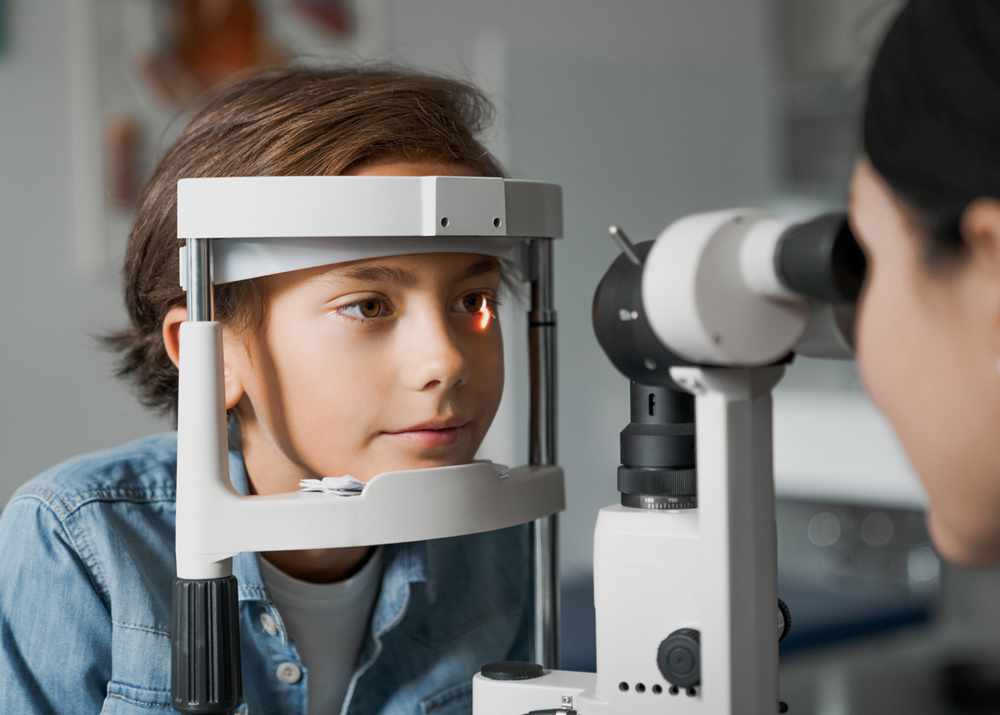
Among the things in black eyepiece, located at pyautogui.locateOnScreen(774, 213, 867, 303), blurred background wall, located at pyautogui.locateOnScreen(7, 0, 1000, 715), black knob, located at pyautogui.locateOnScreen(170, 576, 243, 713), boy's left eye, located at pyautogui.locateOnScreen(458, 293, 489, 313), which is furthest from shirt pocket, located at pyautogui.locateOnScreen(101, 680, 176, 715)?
blurred background wall, located at pyautogui.locateOnScreen(7, 0, 1000, 715)

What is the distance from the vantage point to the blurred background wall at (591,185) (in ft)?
6.83

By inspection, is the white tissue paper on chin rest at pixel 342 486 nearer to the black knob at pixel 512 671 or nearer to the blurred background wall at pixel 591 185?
the black knob at pixel 512 671

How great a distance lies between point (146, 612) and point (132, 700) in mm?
62

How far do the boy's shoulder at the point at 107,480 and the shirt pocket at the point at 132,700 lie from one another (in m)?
0.14

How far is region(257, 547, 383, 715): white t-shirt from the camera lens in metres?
0.86

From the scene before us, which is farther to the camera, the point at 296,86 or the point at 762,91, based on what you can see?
the point at 762,91

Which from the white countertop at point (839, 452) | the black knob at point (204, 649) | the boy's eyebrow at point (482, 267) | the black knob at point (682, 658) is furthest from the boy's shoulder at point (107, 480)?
the white countertop at point (839, 452)

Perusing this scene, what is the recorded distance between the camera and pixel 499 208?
0.67 m

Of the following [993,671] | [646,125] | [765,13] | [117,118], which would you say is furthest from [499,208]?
[765,13]

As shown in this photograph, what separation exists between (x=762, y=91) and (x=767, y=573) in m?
2.80

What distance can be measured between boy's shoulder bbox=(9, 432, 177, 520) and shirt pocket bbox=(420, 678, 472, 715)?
273 mm

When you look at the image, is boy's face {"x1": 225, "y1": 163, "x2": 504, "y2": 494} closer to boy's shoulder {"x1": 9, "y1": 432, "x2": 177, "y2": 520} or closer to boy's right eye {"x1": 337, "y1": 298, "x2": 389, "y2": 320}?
boy's right eye {"x1": 337, "y1": 298, "x2": 389, "y2": 320}

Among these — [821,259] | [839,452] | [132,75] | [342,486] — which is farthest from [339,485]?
[839,452]

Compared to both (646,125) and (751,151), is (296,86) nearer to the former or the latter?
(646,125)
